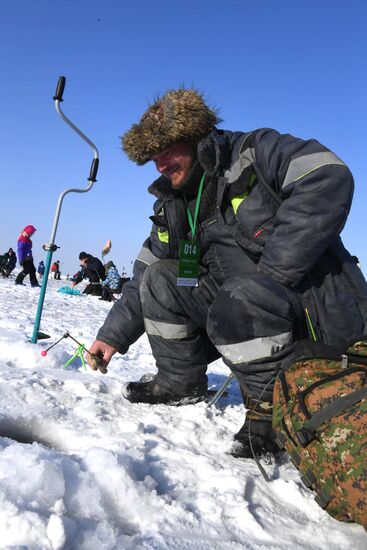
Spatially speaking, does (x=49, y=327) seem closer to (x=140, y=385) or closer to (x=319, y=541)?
(x=140, y=385)

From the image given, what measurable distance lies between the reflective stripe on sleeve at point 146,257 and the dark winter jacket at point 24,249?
34.4 feet

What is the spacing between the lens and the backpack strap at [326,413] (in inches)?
39.9

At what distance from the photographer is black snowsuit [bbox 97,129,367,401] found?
152cm

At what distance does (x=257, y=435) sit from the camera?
157 cm

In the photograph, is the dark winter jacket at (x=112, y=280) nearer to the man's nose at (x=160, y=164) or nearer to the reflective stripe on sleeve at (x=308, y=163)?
the man's nose at (x=160, y=164)

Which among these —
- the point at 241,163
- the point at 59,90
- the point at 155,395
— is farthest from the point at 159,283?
the point at 59,90

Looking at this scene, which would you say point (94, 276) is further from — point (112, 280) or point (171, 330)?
point (171, 330)

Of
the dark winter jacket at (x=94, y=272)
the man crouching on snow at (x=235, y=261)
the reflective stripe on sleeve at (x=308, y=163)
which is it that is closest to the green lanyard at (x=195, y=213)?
the man crouching on snow at (x=235, y=261)

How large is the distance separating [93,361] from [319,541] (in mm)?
1368

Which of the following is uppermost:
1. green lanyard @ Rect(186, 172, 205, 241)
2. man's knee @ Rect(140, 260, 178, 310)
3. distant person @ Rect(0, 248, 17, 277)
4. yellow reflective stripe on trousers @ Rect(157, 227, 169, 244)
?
green lanyard @ Rect(186, 172, 205, 241)

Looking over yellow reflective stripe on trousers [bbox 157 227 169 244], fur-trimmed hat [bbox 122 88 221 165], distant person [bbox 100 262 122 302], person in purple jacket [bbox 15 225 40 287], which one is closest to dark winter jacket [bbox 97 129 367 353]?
fur-trimmed hat [bbox 122 88 221 165]

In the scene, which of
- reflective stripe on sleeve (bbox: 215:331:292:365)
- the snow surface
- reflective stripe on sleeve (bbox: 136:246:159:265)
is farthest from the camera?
reflective stripe on sleeve (bbox: 136:246:159:265)

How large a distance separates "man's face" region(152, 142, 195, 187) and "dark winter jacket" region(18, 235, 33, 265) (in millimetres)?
10882

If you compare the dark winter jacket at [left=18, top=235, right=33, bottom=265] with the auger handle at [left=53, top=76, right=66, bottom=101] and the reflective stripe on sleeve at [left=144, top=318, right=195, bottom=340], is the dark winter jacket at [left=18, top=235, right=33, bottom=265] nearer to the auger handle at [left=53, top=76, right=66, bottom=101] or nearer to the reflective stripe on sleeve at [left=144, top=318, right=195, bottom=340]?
the auger handle at [left=53, top=76, right=66, bottom=101]
